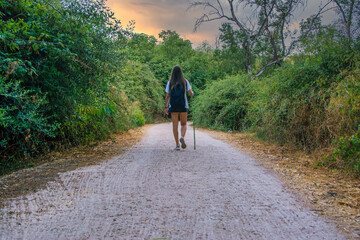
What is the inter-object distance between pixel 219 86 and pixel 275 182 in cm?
1355

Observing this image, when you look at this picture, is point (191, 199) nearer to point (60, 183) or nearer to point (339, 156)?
point (60, 183)

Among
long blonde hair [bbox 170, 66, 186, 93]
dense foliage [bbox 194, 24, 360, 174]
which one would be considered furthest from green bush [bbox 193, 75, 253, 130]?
long blonde hair [bbox 170, 66, 186, 93]

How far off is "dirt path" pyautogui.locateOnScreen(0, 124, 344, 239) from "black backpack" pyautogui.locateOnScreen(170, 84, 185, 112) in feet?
7.60

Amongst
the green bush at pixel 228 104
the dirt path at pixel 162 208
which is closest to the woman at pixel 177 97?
the dirt path at pixel 162 208

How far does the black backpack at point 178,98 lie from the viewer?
712cm

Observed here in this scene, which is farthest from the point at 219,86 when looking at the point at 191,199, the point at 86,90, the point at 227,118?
the point at 191,199

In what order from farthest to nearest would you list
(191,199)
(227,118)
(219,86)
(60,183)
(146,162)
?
(219,86)
(227,118)
(146,162)
(60,183)
(191,199)

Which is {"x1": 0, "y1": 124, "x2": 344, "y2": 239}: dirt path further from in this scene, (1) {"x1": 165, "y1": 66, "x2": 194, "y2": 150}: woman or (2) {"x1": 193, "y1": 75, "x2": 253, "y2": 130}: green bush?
(2) {"x1": 193, "y1": 75, "x2": 253, "y2": 130}: green bush

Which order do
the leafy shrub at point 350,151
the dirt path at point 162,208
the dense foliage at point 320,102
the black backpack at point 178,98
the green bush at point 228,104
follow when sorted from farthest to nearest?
the green bush at point 228,104, the black backpack at point 178,98, the dense foliage at point 320,102, the leafy shrub at point 350,151, the dirt path at point 162,208

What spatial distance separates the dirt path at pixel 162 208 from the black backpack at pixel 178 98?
232cm

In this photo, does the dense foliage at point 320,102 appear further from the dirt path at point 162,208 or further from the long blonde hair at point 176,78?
the long blonde hair at point 176,78

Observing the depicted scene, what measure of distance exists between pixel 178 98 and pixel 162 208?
4.16 metres

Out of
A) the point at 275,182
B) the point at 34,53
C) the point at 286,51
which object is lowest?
the point at 275,182

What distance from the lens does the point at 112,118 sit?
10.0 metres
